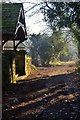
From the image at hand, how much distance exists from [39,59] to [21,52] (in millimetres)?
21664

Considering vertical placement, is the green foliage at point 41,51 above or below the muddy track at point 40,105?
above

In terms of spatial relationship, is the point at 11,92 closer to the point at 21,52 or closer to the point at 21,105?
the point at 21,105

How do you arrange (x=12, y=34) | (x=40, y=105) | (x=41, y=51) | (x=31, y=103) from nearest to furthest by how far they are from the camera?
(x=40, y=105) < (x=31, y=103) < (x=12, y=34) < (x=41, y=51)

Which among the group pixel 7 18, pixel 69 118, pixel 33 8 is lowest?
pixel 69 118

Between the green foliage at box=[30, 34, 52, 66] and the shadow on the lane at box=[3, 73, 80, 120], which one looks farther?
the green foliage at box=[30, 34, 52, 66]

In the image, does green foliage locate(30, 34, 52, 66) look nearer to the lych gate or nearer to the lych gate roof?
the lych gate

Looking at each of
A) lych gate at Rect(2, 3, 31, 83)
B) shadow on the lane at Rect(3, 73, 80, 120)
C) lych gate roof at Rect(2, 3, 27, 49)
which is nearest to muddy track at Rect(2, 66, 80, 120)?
shadow on the lane at Rect(3, 73, 80, 120)

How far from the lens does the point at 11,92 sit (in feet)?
40.4

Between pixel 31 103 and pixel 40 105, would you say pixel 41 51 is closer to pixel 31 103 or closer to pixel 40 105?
pixel 31 103

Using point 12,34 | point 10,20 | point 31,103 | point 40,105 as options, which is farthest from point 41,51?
point 40,105

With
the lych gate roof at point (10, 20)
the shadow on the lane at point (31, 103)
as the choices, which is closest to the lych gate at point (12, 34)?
the lych gate roof at point (10, 20)

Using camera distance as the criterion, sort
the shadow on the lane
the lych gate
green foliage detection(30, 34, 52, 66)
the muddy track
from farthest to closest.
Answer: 1. green foliage detection(30, 34, 52, 66)
2. the lych gate
3. the shadow on the lane
4. the muddy track

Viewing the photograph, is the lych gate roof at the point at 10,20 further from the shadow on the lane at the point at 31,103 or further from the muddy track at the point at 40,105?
the muddy track at the point at 40,105

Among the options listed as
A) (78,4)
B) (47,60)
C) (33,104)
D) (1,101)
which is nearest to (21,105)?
(33,104)
